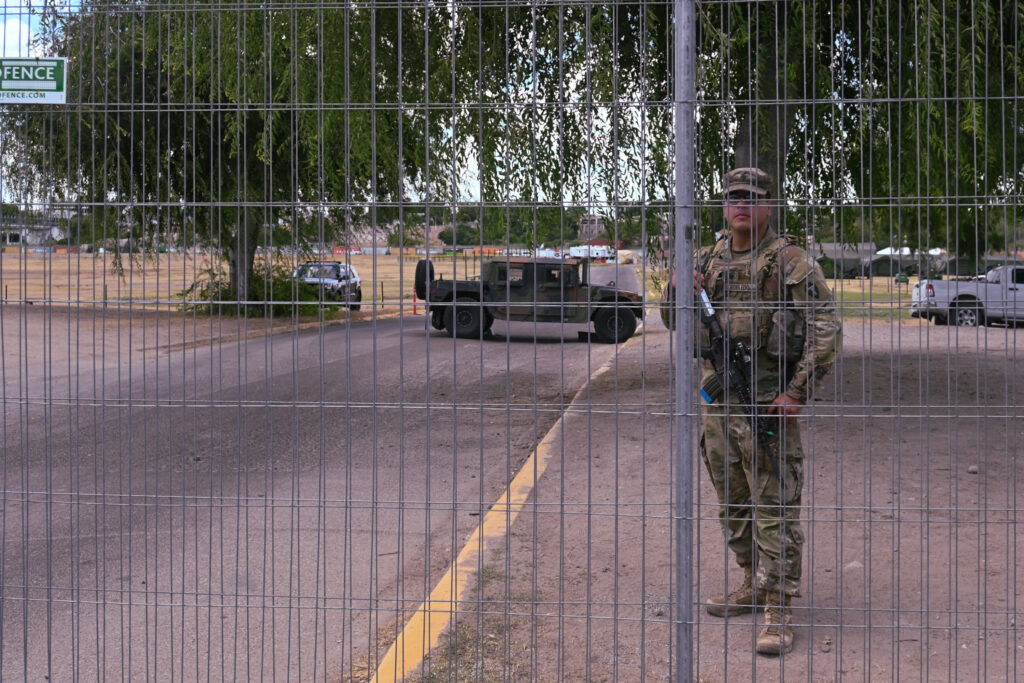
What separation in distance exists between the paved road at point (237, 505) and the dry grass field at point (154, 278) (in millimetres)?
170

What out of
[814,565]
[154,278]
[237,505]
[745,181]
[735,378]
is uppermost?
[745,181]

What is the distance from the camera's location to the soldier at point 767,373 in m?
4.60

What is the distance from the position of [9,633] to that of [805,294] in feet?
13.5

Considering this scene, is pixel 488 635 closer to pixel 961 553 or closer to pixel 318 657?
pixel 318 657

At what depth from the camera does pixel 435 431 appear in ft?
38.3

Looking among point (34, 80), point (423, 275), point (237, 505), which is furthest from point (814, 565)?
point (34, 80)

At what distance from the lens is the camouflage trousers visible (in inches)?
189

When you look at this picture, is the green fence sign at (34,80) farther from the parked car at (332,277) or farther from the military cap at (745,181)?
the military cap at (745,181)

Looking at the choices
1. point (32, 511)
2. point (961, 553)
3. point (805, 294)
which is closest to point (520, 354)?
point (32, 511)

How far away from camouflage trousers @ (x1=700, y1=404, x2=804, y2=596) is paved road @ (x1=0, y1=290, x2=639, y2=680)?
0.80m

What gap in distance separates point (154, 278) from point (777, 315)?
2.55 m

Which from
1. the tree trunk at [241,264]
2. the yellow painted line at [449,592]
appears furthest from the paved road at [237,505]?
the tree trunk at [241,264]

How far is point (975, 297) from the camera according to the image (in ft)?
13.7

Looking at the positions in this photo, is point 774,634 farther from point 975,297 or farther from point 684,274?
point 684,274
